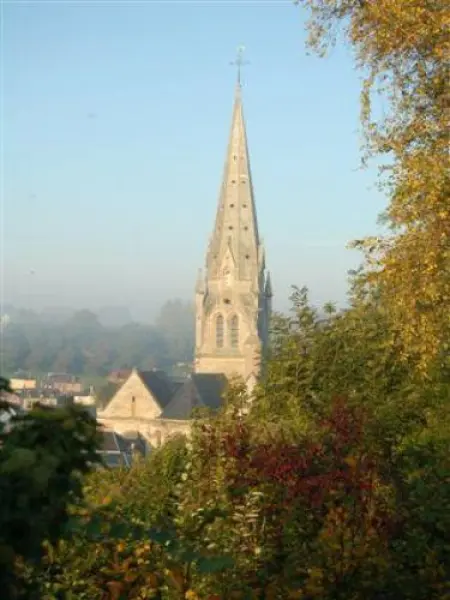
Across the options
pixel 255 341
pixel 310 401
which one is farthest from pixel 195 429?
pixel 255 341

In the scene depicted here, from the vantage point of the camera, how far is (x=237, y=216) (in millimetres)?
66000

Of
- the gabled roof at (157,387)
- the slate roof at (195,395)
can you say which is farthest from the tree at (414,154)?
the gabled roof at (157,387)

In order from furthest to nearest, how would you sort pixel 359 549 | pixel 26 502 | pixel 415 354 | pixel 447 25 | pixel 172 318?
pixel 172 318 < pixel 415 354 < pixel 447 25 < pixel 359 549 < pixel 26 502

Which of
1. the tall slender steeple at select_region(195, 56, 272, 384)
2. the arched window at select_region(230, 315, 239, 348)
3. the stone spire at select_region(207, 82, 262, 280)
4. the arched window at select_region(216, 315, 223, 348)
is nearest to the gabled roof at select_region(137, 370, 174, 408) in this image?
the tall slender steeple at select_region(195, 56, 272, 384)

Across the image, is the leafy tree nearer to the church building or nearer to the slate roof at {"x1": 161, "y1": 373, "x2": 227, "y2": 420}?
the slate roof at {"x1": 161, "y1": 373, "x2": 227, "y2": 420}

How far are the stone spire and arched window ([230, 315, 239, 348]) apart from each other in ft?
9.61

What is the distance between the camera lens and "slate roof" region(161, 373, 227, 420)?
54562 mm

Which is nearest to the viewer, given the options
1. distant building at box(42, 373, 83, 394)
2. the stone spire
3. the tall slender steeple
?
the tall slender steeple

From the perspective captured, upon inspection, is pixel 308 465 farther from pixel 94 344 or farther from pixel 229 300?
pixel 94 344

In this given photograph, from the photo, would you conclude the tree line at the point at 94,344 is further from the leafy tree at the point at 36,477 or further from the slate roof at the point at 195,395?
the leafy tree at the point at 36,477

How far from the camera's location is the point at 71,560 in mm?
6145

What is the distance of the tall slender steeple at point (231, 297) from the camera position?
209 feet

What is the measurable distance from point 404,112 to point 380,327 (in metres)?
3.92

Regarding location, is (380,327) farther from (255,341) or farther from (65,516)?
(255,341)
